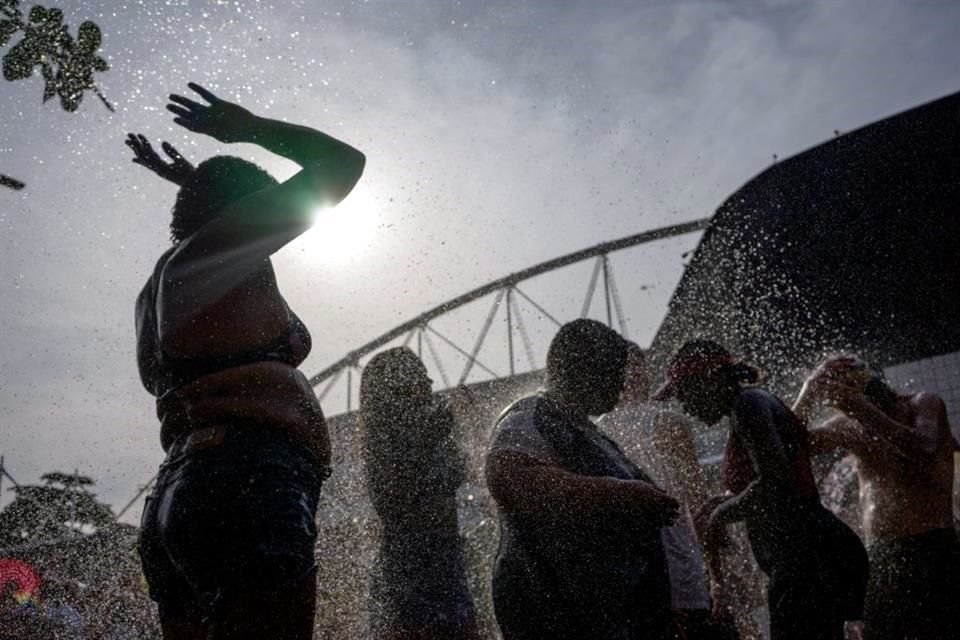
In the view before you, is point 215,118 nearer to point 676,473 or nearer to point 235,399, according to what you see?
point 235,399

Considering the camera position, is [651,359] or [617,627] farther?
[651,359]

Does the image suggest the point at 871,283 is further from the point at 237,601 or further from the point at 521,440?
the point at 237,601

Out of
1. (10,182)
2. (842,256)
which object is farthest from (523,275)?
(10,182)

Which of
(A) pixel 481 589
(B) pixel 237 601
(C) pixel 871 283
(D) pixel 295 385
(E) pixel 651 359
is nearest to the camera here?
(B) pixel 237 601

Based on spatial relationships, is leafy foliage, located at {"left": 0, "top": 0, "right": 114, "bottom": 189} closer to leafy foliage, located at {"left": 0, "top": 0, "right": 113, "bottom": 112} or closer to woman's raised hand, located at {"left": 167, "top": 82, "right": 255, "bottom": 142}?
leafy foliage, located at {"left": 0, "top": 0, "right": 113, "bottom": 112}

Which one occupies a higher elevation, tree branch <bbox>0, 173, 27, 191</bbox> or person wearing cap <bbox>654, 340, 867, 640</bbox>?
tree branch <bbox>0, 173, 27, 191</bbox>

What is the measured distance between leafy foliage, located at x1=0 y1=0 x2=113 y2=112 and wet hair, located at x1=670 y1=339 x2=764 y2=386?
8.37 feet

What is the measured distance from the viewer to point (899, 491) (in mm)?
3164

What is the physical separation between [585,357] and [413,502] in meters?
1.46

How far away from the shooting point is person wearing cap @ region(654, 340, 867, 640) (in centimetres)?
230

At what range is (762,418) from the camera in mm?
2557

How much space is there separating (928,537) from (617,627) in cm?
203

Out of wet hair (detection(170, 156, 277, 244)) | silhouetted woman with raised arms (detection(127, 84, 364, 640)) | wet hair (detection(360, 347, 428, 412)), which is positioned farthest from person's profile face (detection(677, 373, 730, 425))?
wet hair (detection(170, 156, 277, 244))

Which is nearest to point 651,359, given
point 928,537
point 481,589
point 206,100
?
point 481,589
